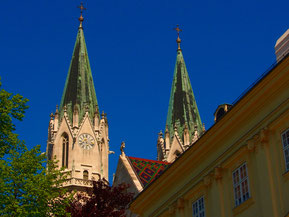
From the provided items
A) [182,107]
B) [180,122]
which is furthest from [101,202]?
[182,107]

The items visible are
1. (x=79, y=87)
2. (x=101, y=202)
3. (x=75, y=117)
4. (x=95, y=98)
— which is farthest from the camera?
(x=95, y=98)

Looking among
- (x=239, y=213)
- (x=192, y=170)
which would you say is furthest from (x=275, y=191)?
(x=192, y=170)

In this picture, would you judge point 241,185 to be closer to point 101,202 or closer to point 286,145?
point 286,145

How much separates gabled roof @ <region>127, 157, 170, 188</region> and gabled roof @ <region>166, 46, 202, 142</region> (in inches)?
1211

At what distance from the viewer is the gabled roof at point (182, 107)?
73.2m

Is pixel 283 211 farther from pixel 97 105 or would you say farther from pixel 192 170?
pixel 97 105

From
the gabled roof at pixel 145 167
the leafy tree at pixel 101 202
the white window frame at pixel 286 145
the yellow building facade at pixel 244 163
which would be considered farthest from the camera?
the gabled roof at pixel 145 167

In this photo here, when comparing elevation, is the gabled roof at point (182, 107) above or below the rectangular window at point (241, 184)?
above

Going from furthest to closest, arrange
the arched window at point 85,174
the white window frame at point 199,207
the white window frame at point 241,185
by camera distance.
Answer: the arched window at point 85,174
the white window frame at point 199,207
the white window frame at point 241,185

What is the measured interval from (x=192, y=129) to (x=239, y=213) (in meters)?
52.4

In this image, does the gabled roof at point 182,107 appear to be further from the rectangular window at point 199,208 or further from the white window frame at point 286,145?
the white window frame at point 286,145

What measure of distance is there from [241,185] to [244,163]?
74 centimetres

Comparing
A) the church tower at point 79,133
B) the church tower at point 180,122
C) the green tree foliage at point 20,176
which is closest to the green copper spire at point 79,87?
the church tower at point 79,133

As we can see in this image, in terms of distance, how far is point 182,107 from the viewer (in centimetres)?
7425
